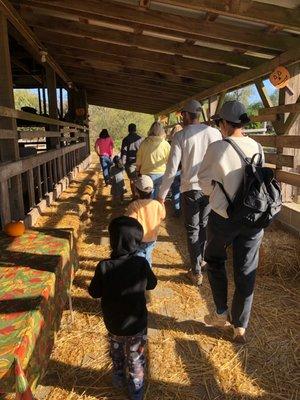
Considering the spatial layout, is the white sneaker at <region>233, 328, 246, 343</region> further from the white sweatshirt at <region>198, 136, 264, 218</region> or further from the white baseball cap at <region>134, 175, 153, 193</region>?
the white baseball cap at <region>134, 175, 153, 193</region>

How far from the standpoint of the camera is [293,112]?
5.36 m

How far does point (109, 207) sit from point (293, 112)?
14.9ft

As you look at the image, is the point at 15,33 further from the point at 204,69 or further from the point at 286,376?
the point at 286,376

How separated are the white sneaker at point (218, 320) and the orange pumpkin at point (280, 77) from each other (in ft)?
11.5

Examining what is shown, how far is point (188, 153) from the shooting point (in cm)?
426

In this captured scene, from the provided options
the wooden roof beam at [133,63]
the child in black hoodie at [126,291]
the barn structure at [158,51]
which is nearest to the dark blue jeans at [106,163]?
the barn structure at [158,51]

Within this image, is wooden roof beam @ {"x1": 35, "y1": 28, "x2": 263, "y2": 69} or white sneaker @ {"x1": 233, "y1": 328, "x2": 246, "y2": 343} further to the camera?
wooden roof beam @ {"x1": 35, "y1": 28, "x2": 263, "y2": 69}

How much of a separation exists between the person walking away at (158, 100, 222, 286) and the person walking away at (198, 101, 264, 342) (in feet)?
3.24

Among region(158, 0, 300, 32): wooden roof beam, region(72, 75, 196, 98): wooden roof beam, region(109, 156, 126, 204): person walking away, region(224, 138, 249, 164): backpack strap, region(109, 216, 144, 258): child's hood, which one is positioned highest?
region(158, 0, 300, 32): wooden roof beam

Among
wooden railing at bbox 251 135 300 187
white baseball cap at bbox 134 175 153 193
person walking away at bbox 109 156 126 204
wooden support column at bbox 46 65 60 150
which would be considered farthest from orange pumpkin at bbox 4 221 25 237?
wooden support column at bbox 46 65 60 150

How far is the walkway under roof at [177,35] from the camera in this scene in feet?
13.8

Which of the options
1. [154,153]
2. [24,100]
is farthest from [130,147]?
[24,100]

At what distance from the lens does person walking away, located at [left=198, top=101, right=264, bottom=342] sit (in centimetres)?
299

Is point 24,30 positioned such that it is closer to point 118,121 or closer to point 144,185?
point 144,185
